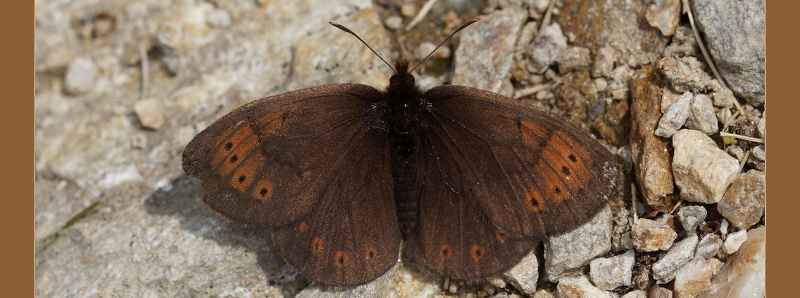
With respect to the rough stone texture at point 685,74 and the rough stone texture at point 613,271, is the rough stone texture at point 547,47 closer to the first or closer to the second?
the rough stone texture at point 685,74

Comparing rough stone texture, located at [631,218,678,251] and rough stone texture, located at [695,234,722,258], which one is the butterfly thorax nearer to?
rough stone texture, located at [631,218,678,251]

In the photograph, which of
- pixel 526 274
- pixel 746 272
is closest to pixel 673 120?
pixel 746 272

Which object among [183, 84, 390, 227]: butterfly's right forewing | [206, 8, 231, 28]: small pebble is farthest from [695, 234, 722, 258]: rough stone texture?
[206, 8, 231, 28]: small pebble

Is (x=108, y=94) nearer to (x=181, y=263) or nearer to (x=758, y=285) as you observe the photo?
(x=181, y=263)

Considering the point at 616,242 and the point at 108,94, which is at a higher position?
the point at 616,242

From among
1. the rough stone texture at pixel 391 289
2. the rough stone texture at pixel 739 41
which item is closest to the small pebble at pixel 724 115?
the rough stone texture at pixel 739 41

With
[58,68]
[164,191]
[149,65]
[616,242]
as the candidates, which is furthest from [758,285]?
[58,68]

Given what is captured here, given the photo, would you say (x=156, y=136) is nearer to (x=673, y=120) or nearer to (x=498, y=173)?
(x=498, y=173)
